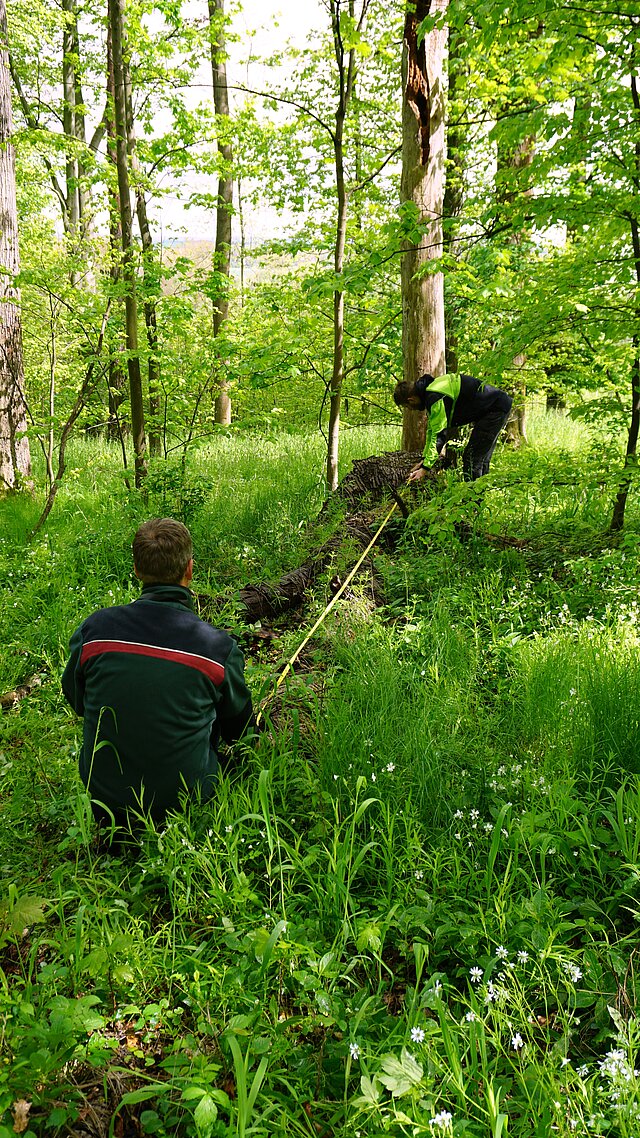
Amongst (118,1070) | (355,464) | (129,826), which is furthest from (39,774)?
(355,464)

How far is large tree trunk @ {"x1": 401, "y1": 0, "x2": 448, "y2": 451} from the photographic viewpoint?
18.5ft

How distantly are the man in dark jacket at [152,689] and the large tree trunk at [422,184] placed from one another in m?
4.16

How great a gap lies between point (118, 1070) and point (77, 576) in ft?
13.8

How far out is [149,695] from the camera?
7.67 ft

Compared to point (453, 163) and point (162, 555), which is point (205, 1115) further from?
point (453, 163)

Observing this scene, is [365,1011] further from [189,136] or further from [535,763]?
[189,136]

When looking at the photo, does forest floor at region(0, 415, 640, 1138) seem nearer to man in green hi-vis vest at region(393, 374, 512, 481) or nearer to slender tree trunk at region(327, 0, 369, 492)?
man in green hi-vis vest at region(393, 374, 512, 481)

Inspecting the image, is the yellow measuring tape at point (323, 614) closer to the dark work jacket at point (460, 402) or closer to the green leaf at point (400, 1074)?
the dark work jacket at point (460, 402)

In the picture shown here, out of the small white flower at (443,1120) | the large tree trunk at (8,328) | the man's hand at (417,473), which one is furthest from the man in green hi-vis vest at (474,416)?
→ the small white flower at (443,1120)

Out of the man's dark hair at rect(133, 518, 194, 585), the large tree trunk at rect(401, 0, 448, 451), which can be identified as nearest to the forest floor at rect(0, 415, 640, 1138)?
the man's dark hair at rect(133, 518, 194, 585)

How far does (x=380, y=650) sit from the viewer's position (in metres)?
3.69

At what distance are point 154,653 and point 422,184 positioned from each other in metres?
5.32

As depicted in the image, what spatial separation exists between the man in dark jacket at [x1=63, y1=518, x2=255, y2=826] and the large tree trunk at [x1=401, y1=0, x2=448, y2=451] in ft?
13.6

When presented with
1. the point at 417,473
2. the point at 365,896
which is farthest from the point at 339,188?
the point at 365,896
